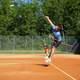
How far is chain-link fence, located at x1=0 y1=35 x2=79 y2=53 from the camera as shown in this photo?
4254 cm

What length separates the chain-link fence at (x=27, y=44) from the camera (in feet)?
140

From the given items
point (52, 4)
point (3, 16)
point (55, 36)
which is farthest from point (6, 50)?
point (55, 36)

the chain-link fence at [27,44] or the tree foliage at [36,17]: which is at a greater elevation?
the tree foliage at [36,17]

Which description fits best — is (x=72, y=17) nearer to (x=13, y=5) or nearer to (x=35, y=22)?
(x=35, y=22)

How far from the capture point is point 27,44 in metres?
43.6

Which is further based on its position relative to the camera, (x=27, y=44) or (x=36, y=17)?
(x=36, y=17)

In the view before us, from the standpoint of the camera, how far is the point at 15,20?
5197cm

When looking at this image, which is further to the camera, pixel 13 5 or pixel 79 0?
pixel 13 5

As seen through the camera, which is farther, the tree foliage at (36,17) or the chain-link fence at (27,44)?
the tree foliage at (36,17)

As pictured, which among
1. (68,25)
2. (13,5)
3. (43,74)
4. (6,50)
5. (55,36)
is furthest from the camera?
(13,5)

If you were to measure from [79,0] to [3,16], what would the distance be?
11.0m

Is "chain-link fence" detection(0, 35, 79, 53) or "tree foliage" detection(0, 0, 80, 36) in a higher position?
"tree foliage" detection(0, 0, 80, 36)

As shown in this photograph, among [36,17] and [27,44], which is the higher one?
[36,17]

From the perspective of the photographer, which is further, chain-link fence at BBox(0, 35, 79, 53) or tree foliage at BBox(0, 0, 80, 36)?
tree foliage at BBox(0, 0, 80, 36)
